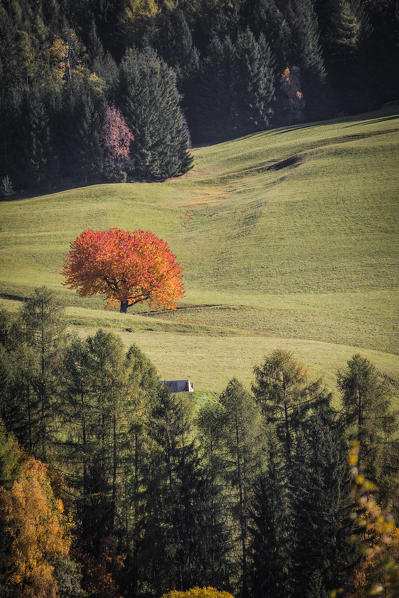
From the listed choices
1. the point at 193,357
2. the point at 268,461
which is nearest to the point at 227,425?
the point at 268,461

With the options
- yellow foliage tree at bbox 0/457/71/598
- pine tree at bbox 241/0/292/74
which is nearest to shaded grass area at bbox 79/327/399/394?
yellow foliage tree at bbox 0/457/71/598

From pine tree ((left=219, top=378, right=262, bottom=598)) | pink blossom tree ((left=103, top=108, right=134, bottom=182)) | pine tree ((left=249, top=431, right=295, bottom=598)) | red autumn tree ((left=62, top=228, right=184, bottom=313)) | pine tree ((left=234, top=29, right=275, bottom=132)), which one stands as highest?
pine tree ((left=234, top=29, right=275, bottom=132))

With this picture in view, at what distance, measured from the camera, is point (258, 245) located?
3477 inches

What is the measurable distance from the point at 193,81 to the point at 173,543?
147 m

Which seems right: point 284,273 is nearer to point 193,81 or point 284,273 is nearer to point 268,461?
point 268,461

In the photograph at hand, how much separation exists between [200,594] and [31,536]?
864 centimetres

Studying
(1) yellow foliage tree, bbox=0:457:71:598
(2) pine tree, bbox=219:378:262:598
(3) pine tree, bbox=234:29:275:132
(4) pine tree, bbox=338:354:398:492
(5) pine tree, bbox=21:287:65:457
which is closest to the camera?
(1) yellow foliage tree, bbox=0:457:71:598

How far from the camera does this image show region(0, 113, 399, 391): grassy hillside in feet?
173

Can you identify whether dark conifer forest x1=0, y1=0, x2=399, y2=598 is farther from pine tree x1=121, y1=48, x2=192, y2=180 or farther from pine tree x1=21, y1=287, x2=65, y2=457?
pine tree x1=121, y1=48, x2=192, y2=180

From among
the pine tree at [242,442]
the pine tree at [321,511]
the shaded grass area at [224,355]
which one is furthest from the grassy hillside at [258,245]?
the pine tree at [321,511]

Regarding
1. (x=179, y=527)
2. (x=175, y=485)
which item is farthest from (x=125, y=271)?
(x=179, y=527)

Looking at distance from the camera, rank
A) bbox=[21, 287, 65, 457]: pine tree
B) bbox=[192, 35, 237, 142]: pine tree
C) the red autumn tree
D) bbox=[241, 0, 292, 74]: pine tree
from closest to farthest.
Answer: bbox=[21, 287, 65, 457]: pine tree
the red autumn tree
bbox=[192, 35, 237, 142]: pine tree
bbox=[241, 0, 292, 74]: pine tree

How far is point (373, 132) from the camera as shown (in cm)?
11831

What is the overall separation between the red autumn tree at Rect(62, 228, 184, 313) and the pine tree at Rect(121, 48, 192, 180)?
56357 mm
